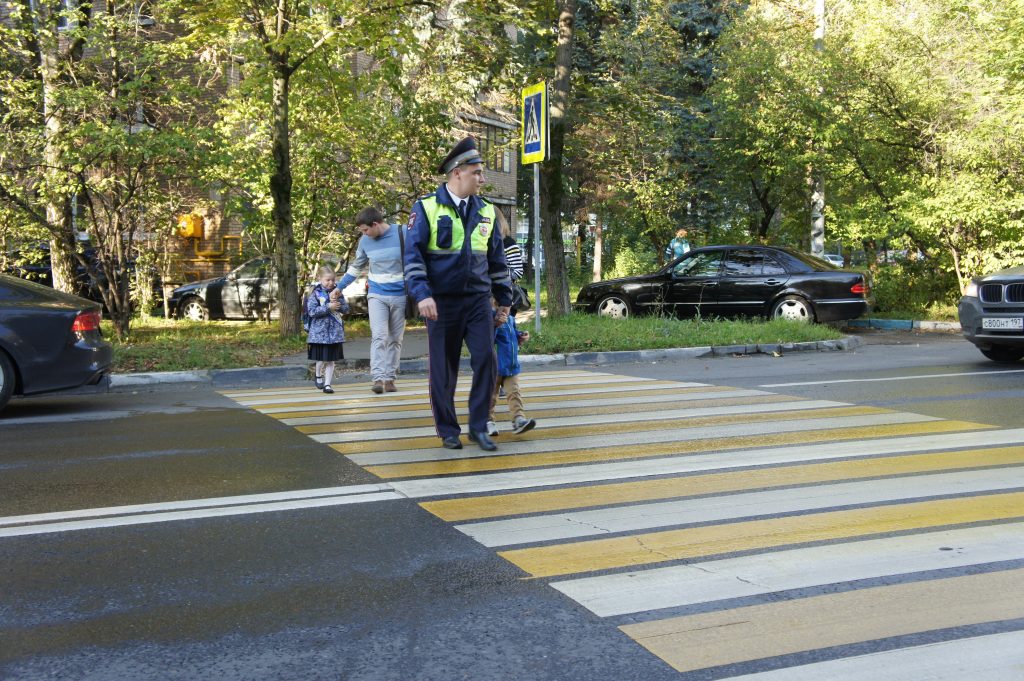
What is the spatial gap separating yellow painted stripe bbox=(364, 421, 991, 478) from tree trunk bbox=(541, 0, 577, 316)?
10863 mm

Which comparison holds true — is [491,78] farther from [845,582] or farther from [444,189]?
[845,582]

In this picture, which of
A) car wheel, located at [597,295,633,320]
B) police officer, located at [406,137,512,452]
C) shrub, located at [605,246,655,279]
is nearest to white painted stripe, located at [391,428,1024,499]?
police officer, located at [406,137,512,452]

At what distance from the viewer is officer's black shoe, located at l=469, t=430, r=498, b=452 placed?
687 centimetres

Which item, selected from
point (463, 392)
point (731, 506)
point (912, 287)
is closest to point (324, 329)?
point (463, 392)

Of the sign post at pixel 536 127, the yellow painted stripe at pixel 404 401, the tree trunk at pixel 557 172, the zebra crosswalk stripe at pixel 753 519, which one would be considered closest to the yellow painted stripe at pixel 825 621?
the zebra crosswalk stripe at pixel 753 519

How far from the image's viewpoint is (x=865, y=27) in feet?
68.7

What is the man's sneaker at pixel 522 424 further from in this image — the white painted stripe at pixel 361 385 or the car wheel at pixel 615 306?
the car wheel at pixel 615 306

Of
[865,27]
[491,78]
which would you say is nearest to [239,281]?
[491,78]

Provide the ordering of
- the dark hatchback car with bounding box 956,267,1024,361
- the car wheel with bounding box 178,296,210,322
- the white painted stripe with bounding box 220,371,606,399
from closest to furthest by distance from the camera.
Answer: the white painted stripe with bounding box 220,371,606,399 → the dark hatchback car with bounding box 956,267,1024,361 → the car wheel with bounding box 178,296,210,322

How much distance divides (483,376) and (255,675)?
12.4ft

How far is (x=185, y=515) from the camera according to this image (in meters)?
5.28

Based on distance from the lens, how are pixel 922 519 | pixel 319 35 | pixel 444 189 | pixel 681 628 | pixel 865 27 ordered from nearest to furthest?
pixel 681 628, pixel 922 519, pixel 444 189, pixel 319 35, pixel 865 27

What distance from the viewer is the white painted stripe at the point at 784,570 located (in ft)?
12.9

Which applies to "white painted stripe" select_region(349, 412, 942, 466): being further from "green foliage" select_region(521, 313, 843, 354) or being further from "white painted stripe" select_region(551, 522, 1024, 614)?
"green foliage" select_region(521, 313, 843, 354)
